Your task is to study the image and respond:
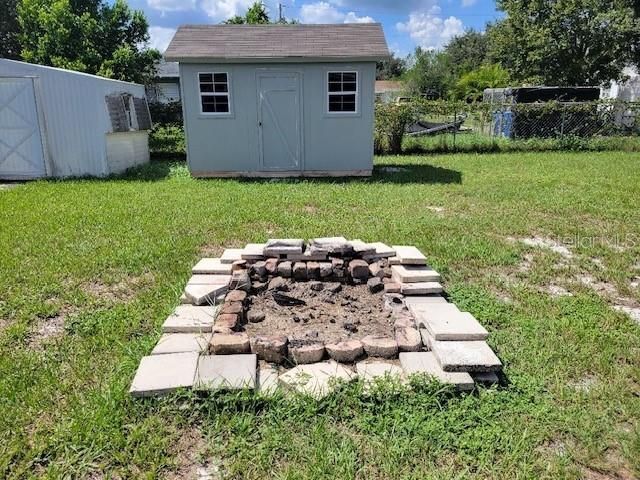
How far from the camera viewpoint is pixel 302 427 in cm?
213

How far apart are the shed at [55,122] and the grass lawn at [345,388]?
120 inches

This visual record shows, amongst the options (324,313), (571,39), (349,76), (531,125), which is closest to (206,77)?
(349,76)

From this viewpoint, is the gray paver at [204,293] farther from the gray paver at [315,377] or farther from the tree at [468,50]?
the tree at [468,50]

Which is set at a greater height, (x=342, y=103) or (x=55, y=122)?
(x=342, y=103)

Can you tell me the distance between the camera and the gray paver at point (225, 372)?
231 centimetres

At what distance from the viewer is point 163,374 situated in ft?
7.82

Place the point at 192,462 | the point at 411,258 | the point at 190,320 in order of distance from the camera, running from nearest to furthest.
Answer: the point at 192,462 → the point at 190,320 → the point at 411,258

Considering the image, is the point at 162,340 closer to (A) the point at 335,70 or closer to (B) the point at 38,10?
(A) the point at 335,70

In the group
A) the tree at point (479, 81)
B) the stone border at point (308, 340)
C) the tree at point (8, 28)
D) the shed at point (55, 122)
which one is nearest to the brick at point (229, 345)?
the stone border at point (308, 340)

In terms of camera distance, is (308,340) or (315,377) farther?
(308,340)

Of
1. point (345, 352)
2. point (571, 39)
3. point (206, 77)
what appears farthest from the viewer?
point (571, 39)

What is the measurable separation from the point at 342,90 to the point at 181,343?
25.1ft

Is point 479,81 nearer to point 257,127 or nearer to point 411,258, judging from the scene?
point 257,127

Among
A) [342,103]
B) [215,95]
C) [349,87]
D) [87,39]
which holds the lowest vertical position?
[342,103]
